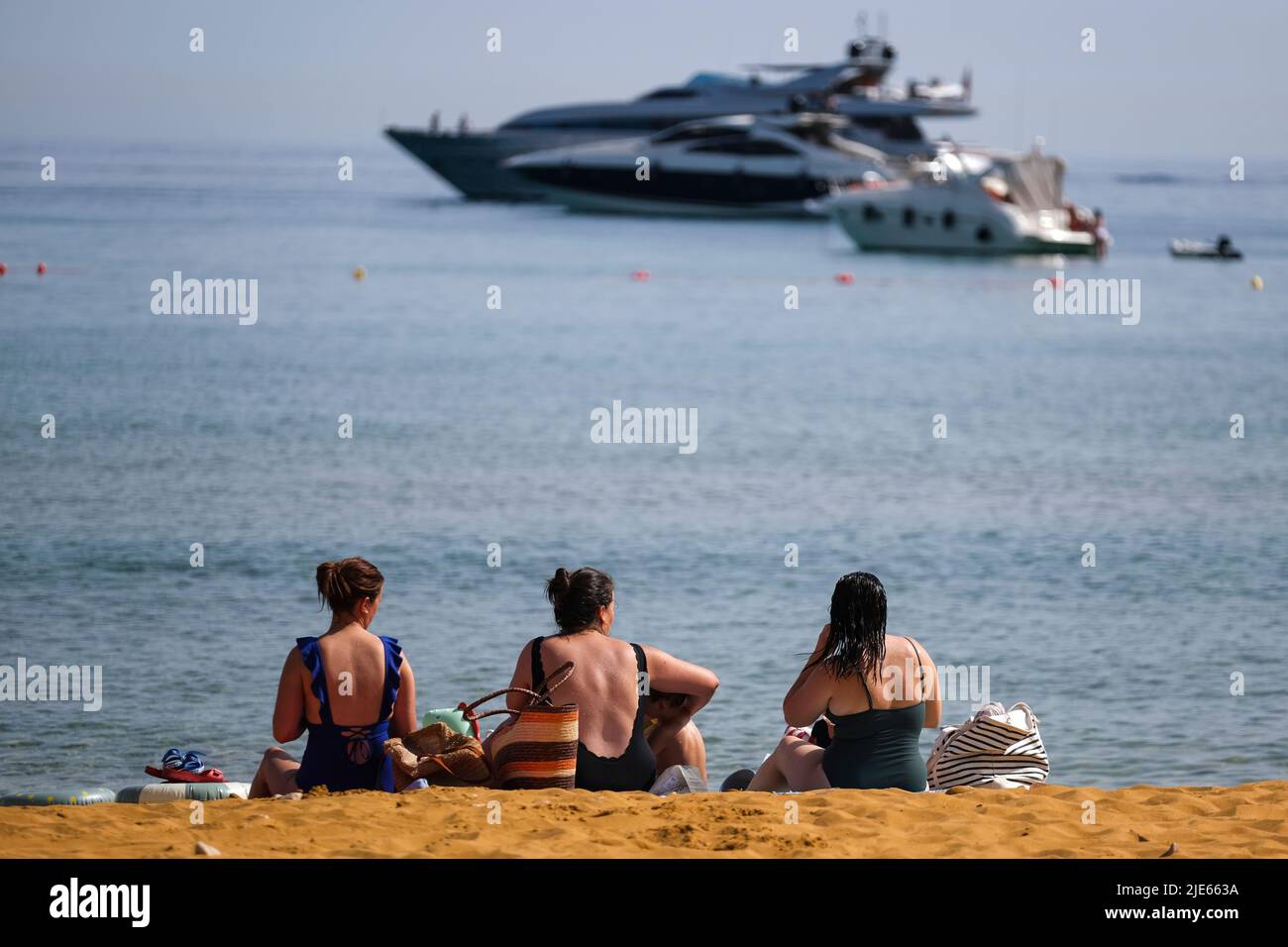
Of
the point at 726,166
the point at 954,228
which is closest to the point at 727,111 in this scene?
the point at 726,166

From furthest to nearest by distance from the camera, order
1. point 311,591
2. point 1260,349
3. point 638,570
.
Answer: point 1260,349
point 638,570
point 311,591

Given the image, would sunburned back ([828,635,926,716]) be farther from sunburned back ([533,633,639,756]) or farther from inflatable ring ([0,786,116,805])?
inflatable ring ([0,786,116,805])

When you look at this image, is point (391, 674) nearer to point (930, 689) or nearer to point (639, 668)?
point (639, 668)

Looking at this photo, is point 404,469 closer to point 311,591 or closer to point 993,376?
point 311,591

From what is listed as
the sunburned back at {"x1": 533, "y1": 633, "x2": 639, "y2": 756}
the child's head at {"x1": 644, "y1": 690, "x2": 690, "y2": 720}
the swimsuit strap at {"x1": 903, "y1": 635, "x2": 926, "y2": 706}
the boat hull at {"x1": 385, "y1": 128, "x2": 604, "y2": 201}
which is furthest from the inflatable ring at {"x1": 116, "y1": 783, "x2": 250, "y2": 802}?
the boat hull at {"x1": 385, "y1": 128, "x2": 604, "y2": 201}

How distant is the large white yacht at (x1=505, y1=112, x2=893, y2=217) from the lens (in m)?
76.3

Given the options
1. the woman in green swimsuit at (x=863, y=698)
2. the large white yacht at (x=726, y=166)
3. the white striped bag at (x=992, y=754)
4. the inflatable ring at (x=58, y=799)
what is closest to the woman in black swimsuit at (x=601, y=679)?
the woman in green swimsuit at (x=863, y=698)

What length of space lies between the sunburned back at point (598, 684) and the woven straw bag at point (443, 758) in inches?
16.8

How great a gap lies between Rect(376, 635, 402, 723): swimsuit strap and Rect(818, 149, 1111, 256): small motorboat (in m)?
54.0

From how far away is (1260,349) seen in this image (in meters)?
40.9

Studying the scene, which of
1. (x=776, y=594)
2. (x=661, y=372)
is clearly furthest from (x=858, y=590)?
(x=661, y=372)

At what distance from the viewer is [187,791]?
691 cm

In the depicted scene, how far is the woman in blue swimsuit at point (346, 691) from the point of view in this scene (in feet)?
19.9
